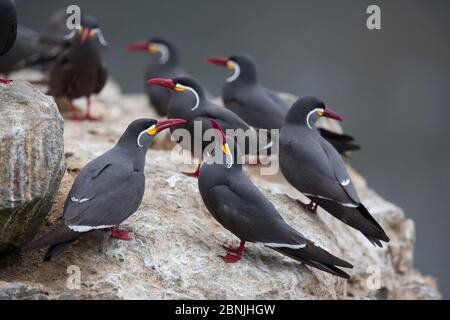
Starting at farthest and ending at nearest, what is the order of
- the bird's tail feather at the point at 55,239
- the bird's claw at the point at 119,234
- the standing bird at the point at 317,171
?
1. the standing bird at the point at 317,171
2. the bird's claw at the point at 119,234
3. the bird's tail feather at the point at 55,239

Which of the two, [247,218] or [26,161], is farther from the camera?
[247,218]

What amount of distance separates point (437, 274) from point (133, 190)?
864 cm

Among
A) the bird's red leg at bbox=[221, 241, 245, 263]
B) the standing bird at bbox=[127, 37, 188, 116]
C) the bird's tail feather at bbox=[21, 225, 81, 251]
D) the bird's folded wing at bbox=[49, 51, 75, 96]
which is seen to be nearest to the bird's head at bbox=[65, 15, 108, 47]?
the bird's folded wing at bbox=[49, 51, 75, 96]

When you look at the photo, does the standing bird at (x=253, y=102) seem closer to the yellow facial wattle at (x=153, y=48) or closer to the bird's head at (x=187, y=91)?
the bird's head at (x=187, y=91)

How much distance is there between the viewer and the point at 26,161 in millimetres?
5801

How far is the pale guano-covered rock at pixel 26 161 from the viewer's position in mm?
5719

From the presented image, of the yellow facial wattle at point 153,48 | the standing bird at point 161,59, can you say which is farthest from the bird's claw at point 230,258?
the yellow facial wattle at point 153,48

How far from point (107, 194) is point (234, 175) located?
40.4 inches

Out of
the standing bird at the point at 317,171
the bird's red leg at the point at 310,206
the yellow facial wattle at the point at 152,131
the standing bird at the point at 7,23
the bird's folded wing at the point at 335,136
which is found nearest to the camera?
the standing bird at the point at 7,23

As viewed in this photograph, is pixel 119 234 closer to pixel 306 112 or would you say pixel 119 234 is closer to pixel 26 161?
pixel 26 161

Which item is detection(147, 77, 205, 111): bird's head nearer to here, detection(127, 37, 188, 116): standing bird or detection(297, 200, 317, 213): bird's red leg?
detection(297, 200, 317, 213): bird's red leg

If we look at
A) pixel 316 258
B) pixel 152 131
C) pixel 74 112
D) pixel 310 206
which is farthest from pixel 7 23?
pixel 74 112

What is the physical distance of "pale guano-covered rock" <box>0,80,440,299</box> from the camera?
5.84 metres
